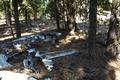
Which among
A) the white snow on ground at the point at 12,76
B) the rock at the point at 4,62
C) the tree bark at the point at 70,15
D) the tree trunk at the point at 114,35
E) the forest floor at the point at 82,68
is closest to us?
the white snow on ground at the point at 12,76

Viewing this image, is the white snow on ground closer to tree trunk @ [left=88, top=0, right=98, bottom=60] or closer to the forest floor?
the forest floor

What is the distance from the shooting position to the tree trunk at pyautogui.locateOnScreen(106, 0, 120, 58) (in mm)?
13359

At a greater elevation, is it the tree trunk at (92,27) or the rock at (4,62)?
the tree trunk at (92,27)

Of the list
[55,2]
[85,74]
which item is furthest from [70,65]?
[55,2]

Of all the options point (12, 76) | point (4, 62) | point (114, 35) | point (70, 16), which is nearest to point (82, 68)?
point (114, 35)

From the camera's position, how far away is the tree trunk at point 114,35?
43.8ft

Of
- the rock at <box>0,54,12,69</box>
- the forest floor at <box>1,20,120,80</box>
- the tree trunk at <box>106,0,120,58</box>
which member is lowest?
the forest floor at <box>1,20,120,80</box>

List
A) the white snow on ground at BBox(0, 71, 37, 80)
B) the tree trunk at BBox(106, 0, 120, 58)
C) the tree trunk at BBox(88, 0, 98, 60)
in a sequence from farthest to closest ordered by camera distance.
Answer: the tree trunk at BBox(106, 0, 120, 58) < the tree trunk at BBox(88, 0, 98, 60) < the white snow on ground at BBox(0, 71, 37, 80)

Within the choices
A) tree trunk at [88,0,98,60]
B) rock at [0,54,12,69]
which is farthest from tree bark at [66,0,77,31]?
rock at [0,54,12,69]

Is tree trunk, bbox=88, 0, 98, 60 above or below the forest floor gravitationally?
above

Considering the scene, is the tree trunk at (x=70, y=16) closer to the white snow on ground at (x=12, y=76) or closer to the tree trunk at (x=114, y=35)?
the tree trunk at (x=114, y=35)

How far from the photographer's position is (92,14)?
12750 millimetres

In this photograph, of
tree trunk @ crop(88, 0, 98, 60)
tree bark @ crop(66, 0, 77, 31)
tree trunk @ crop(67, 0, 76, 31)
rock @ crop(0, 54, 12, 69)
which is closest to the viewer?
tree trunk @ crop(88, 0, 98, 60)

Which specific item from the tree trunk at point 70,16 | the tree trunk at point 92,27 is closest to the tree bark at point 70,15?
the tree trunk at point 70,16
